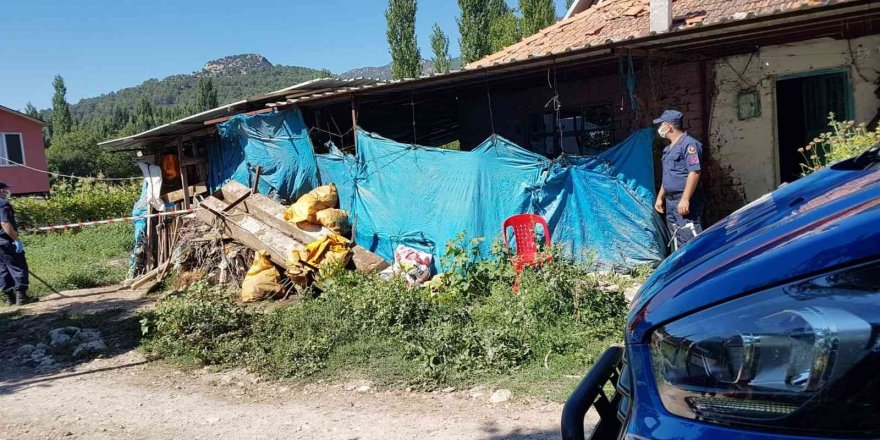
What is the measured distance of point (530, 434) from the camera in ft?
12.5

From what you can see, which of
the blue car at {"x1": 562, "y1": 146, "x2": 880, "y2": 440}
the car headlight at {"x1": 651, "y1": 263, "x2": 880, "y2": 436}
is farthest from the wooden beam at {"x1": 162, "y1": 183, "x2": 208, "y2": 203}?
the car headlight at {"x1": 651, "y1": 263, "x2": 880, "y2": 436}

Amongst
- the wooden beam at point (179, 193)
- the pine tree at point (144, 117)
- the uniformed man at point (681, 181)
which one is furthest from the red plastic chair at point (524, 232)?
the pine tree at point (144, 117)

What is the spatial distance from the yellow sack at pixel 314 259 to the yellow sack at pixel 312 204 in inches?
32.0

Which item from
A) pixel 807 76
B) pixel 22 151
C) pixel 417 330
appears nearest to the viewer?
pixel 417 330

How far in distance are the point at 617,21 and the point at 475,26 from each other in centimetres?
2033

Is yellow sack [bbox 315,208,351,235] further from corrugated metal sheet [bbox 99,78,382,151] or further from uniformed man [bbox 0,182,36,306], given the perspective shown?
uniformed man [bbox 0,182,36,306]

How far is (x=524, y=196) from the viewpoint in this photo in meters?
7.34

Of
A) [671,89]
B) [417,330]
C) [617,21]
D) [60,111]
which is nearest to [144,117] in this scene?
[60,111]

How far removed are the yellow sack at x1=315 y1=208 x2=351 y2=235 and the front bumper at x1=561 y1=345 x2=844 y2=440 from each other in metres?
7.06

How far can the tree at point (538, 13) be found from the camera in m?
26.1

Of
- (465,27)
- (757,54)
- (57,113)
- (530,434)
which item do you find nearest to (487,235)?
(530,434)

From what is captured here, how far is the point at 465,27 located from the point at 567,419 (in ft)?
99.5

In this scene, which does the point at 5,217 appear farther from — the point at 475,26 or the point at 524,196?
the point at 475,26

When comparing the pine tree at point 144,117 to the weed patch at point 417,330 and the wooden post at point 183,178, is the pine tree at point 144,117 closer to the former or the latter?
the wooden post at point 183,178
